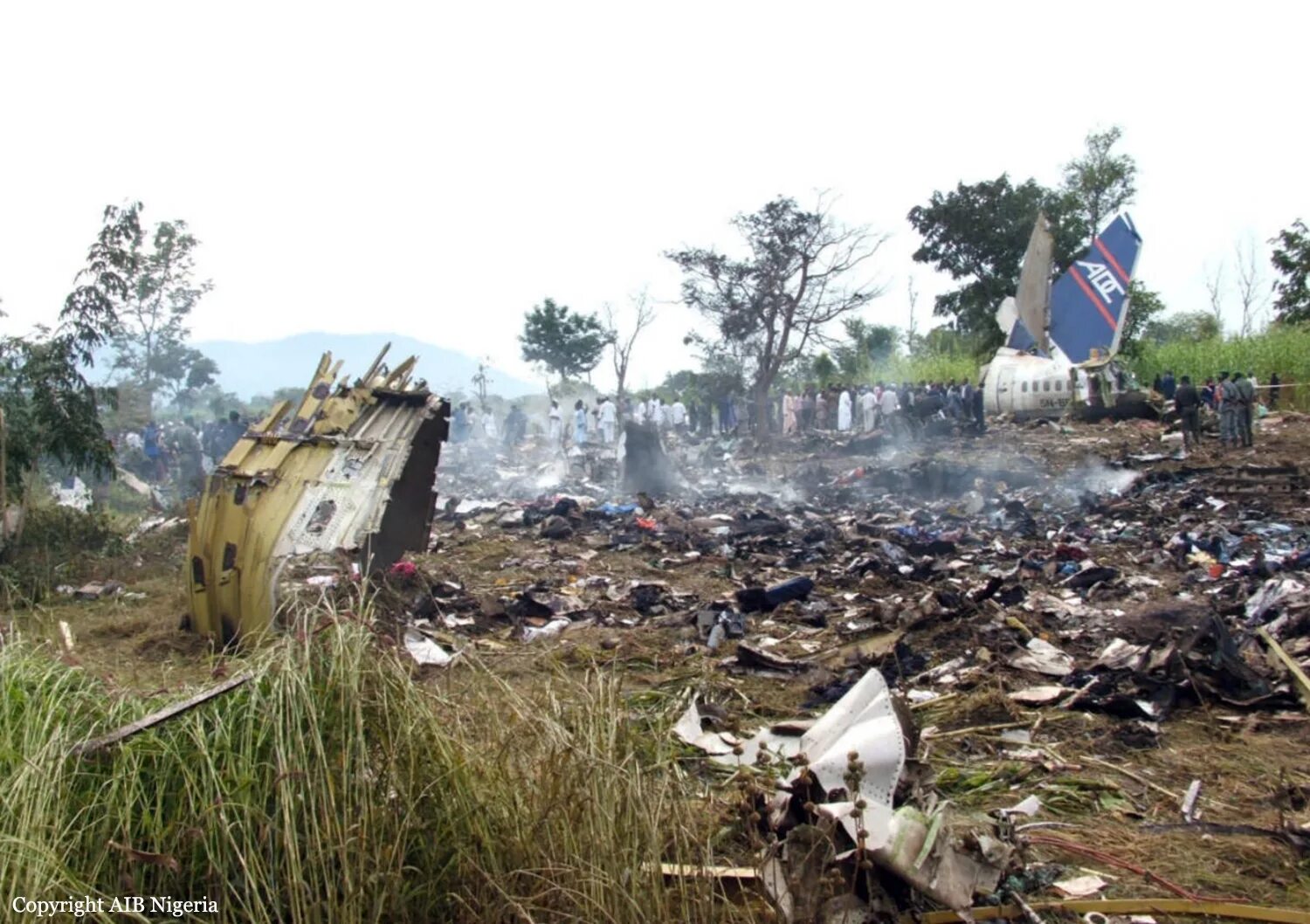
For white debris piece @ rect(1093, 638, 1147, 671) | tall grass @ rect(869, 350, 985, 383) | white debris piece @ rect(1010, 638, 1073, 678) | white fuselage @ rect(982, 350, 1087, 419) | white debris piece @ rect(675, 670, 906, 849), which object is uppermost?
tall grass @ rect(869, 350, 985, 383)

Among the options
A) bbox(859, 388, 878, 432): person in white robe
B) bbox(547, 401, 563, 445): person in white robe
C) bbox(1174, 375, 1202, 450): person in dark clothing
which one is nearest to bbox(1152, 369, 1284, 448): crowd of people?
bbox(1174, 375, 1202, 450): person in dark clothing

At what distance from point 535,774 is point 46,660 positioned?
153cm

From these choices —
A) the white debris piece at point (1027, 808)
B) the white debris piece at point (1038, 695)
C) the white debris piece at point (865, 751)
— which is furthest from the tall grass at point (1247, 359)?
the white debris piece at point (865, 751)

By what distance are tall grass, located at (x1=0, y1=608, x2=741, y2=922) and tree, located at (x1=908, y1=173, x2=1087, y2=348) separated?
25.0 m

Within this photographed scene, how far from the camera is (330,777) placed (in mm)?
2143

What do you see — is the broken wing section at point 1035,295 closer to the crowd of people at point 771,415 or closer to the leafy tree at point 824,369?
the crowd of people at point 771,415

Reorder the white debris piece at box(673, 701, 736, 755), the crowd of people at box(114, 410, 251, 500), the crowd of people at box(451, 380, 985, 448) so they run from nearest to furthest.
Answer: the white debris piece at box(673, 701, 736, 755) < the crowd of people at box(114, 410, 251, 500) < the crowd of people at box(451, 380, 985, 448)

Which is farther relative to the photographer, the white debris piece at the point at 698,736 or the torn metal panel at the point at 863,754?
the white debris piece at the point at 698,736

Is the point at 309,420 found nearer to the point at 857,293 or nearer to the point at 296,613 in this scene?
the point at 296,613

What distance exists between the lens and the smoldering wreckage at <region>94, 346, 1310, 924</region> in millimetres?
2699

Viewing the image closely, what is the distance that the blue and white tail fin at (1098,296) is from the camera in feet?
65.5

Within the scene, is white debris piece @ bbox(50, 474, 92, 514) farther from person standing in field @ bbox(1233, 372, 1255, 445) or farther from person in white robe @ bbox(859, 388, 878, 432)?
person in white robe @ bbox(859, 388, 878, 432)

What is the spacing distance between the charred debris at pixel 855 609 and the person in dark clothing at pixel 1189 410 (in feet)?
7.21

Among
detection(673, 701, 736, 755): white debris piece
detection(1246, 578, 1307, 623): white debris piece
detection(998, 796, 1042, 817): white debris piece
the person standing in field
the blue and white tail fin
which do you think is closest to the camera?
detection(998, 796, 1042, 817): white debris piece
